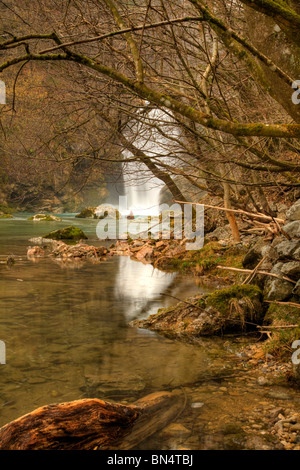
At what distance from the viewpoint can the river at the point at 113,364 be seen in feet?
9.36

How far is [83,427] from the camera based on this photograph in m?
2.52

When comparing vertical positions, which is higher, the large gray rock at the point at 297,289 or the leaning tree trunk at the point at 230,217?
the leaning tree trunk at the point at 230,217

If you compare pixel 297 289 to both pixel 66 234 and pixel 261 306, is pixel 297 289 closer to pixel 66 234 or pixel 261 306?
pixel 261 306

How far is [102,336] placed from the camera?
490cm

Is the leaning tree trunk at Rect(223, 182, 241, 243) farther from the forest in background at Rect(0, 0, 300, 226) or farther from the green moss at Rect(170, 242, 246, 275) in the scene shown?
the green moss at Rect(170, 242, 246, 275)

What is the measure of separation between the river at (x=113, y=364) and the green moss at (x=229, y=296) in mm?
519

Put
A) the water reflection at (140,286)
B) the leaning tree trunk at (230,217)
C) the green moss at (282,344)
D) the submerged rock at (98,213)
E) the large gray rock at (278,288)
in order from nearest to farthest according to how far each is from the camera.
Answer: the green moss at (282,344) → the large gray rock at (278,288) → the water reflection at (140,286) → the leaning tree trunk at (230,217) → the submerged rock at (98,213)

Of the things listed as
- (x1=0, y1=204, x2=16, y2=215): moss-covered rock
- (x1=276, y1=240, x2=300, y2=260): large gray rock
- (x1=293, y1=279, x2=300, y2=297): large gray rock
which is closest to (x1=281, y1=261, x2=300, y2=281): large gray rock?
(x1=276, y1=240, x2=300, y2=260): large gray rock

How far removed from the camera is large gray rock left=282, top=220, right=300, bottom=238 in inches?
200

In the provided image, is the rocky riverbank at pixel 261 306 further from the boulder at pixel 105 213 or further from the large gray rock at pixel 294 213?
the boulder at pixel 105 213

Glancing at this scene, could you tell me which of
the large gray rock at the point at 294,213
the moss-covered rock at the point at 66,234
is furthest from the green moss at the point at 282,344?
the moss-covered rock at the point at 66,234

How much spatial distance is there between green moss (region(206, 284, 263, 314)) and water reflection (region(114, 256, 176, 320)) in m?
0.98

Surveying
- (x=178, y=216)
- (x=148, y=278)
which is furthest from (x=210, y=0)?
(x=178, y=216)
